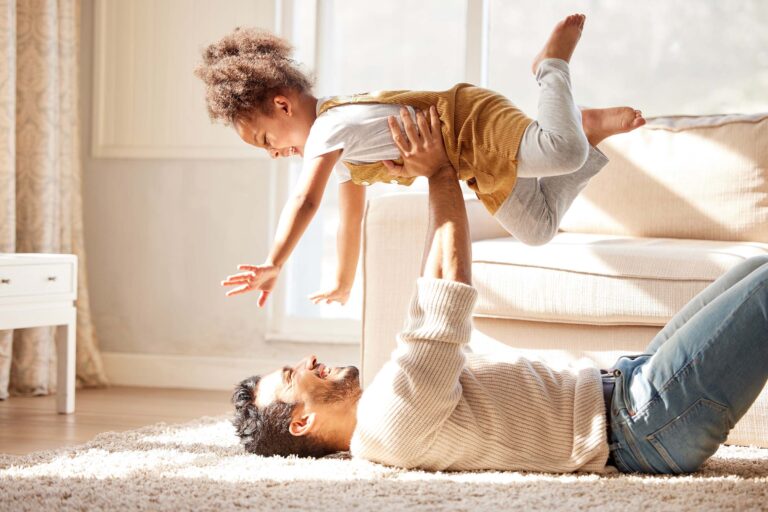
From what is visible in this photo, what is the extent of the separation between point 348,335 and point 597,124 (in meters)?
1.85

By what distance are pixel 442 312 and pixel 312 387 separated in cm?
33

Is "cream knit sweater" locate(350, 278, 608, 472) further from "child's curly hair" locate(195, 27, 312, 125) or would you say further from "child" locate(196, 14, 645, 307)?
"child's curly hair" locate(195, 27, 312, 125)

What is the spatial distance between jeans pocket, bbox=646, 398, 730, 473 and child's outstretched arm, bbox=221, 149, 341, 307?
2.65ft

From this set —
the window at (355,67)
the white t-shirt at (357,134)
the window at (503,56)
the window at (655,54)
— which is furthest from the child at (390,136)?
the window at (655,54)

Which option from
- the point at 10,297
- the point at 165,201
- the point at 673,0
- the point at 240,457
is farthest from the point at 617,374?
the point at 165,201

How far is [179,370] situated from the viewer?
3.82m

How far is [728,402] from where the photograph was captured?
5.48 ft

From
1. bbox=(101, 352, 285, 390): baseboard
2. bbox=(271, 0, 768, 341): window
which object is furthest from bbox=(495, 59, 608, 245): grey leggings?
bbox=(101, 352, 285, 390): baseboard

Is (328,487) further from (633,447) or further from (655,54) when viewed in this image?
(655,54)

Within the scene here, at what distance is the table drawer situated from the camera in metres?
2.90

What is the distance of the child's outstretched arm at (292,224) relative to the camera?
1885 millimetres

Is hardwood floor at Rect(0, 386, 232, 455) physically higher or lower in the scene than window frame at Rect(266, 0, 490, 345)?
lower

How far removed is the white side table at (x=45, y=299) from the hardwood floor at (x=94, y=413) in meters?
0.13

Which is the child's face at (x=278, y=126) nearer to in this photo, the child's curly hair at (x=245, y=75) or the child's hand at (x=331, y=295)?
the child's curly hair at (x=245, y=75)
